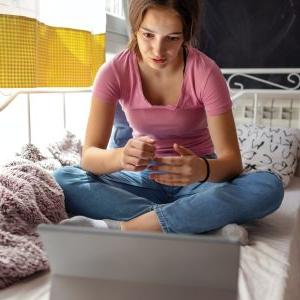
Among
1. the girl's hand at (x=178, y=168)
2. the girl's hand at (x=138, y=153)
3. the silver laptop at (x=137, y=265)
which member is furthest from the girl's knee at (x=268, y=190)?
the silver laptop at (x=137, y=265)

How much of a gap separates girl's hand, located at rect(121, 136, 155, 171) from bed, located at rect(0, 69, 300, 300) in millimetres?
286

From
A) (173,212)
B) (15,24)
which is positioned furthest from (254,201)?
(15,24)

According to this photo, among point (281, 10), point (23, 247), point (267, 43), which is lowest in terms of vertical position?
point (23, 247)

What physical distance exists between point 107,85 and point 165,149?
0.25m

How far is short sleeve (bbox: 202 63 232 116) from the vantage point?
110cm

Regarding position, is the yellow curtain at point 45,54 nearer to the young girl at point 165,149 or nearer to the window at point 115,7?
the young girl at point 165,149

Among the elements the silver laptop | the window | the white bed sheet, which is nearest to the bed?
the white bed sheet

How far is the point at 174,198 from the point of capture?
1175 mm

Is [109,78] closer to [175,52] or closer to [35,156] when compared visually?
[175,52]

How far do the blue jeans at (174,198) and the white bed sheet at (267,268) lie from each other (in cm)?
7

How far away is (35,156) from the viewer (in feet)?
4.08

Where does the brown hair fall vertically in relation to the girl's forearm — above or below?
above

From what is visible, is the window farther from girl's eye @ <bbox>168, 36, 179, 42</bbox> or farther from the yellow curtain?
girl's eye @ <bbox>168, 36, 179, 42</bbox>

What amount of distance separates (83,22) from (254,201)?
3.02ft
